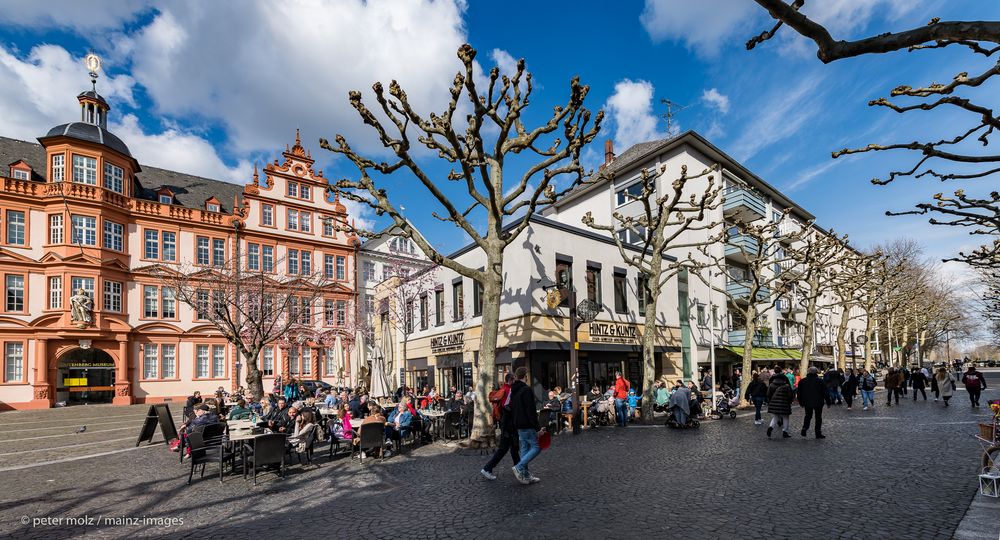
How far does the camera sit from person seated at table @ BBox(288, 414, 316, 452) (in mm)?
11141

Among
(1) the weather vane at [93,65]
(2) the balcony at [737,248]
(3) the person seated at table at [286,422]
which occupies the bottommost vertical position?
(3) the person seated at table at [286,422]

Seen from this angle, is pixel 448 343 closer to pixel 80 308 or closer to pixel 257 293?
pixel 257 293

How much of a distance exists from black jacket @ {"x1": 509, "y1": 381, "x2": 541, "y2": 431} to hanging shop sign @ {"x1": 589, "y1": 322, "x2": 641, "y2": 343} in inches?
586

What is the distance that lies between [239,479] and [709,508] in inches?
325

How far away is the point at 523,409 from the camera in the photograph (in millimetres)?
8602

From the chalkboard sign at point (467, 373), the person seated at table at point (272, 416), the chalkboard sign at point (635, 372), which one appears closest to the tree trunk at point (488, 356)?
the person seated at table at point (272, 416)

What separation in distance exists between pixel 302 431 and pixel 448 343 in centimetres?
1477

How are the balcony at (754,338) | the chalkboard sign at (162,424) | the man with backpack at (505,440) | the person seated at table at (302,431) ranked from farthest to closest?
the balcony at (754,338) < the chalkboard sign at (162,424) < the person seated at table at (302,431) < the man with backpack at (505,440)

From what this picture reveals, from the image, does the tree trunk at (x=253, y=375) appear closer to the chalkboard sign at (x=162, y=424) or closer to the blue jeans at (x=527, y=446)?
the chalkboard sign at (x=162, y=424)

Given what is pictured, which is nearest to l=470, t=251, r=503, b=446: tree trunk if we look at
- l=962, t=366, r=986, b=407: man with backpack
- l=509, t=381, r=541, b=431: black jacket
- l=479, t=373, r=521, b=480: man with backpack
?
l=479, t=373, r=521, b=480: man with backpack

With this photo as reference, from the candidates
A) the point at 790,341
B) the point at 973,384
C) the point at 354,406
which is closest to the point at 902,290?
the point at 790,341

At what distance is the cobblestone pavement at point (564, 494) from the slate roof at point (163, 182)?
32.2 metres

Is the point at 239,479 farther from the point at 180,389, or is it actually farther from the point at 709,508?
the point at 180,389

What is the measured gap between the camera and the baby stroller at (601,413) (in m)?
17.3
